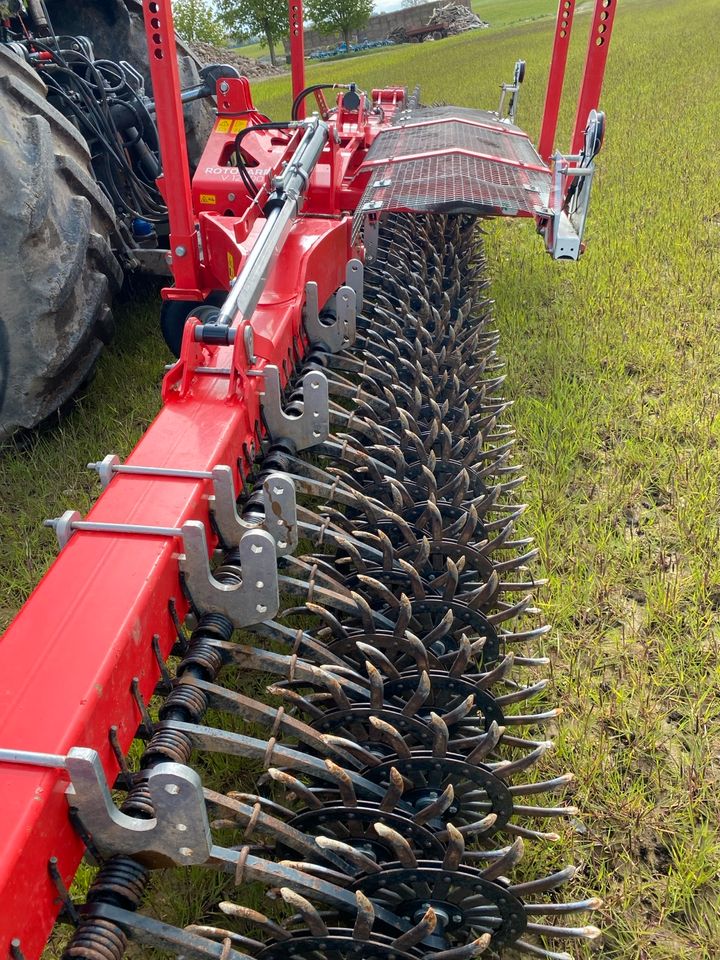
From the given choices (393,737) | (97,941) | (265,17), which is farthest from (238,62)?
(97,941)

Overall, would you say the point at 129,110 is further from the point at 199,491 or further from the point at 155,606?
the point at 155,606

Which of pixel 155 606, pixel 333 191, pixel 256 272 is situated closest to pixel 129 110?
pixel 333 191

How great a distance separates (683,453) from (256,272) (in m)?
1.83

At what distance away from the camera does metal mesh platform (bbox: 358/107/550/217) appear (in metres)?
2.94

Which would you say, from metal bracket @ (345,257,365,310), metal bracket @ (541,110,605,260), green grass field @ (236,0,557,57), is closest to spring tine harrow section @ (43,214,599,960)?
metal bracket @ (345,257,365,310)

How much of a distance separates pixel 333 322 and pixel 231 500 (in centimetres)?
133

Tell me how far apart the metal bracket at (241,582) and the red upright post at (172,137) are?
1527 millimetres

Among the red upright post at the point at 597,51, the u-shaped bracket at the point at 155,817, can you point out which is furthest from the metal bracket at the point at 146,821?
the red upright post at the point at 597,51

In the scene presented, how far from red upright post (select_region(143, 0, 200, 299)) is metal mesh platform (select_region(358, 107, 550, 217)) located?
2.20 ft

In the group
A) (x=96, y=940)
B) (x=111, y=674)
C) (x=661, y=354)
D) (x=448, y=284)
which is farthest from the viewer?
(x=661, y=354)

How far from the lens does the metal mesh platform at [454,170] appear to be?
2.94m

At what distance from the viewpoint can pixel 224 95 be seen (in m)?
3.43

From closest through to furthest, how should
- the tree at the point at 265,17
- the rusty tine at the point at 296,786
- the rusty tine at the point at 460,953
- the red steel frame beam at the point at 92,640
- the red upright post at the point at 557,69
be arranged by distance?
the red steel frame beam at the point at 92,640 < the rusty tine at the point at 460,953 < the rusty tine at the point at 296,786 < the red upright post at the point at 557,69 < the tree at the point at 265,17

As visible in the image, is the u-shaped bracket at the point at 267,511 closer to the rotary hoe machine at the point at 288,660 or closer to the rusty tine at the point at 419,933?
the rotary hoe machine at the point at 288,660
